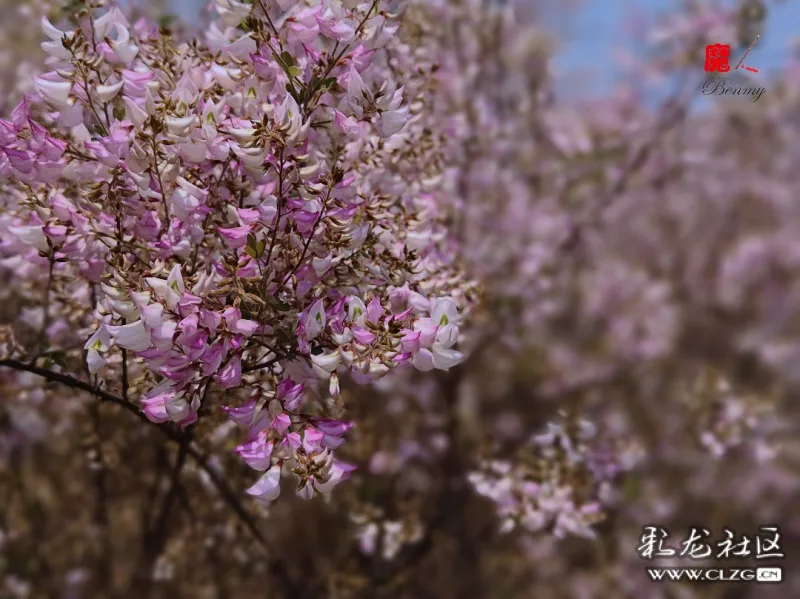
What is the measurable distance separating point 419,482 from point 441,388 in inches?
17.8

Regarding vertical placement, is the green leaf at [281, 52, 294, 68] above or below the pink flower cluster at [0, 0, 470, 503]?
above

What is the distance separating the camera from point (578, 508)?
1.97 meters
